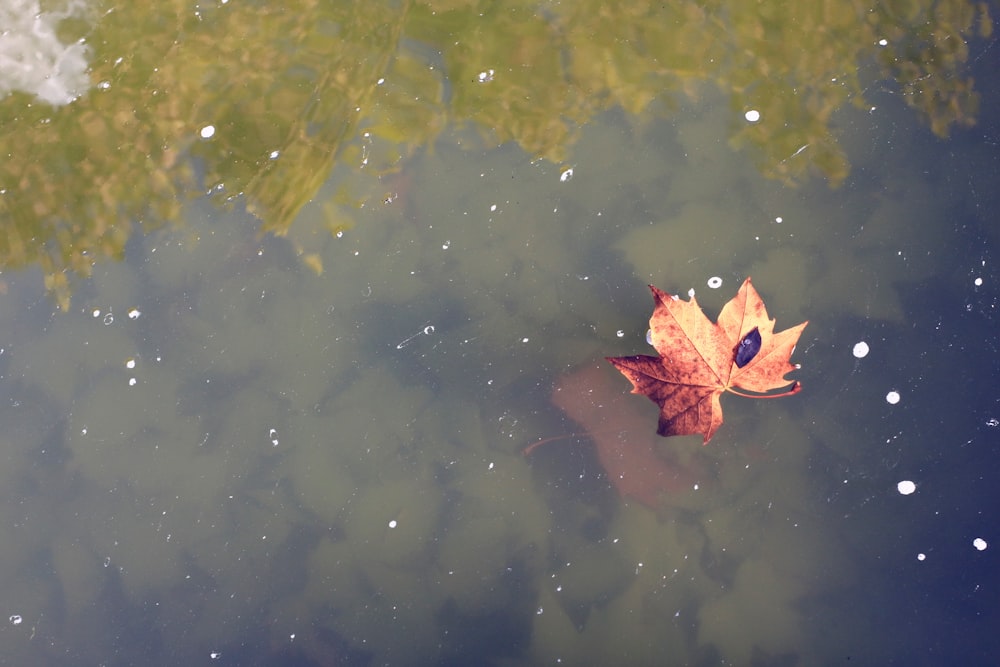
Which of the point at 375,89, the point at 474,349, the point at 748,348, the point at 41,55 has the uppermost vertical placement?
the point at 41,55

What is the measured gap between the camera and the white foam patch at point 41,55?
1.92 meters

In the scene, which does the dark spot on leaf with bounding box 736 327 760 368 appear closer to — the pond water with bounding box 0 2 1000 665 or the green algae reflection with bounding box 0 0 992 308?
the pond water with bounding box 0 2 1000 665

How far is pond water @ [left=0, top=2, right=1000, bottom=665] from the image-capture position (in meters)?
1.65

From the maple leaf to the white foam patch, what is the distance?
1625 millimetres

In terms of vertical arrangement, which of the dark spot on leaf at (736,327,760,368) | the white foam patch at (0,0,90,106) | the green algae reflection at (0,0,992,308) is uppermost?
the white foam patch at (0,0,90,106)

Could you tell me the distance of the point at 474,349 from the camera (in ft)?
5.77

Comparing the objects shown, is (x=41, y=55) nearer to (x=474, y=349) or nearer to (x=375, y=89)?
(x=375, y=89)

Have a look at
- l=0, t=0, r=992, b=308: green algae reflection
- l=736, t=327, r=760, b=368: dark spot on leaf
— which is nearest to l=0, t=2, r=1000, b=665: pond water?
l=0, t=0, r=992, b=308: green algae reflection

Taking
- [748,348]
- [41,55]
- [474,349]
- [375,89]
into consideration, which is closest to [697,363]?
[748,348]

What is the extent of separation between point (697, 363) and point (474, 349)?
53 cm

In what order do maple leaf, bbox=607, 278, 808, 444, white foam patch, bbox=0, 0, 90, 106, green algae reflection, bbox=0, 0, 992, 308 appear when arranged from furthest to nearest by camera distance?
white foam patch, bbox=0, 0, 90, 106
green algae reflection, bbox=0, 0, 992, 308
maple leaf, bbox=607, 278, 808, 444

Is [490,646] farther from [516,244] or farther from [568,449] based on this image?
[516,244]

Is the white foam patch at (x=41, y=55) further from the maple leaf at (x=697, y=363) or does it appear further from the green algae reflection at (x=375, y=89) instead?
the maple leaf at (x=697, y=363)

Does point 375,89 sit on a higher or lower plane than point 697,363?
higher
